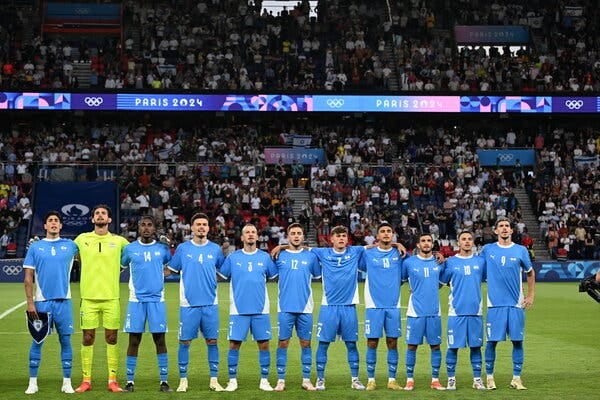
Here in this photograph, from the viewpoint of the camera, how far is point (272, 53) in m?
47.3

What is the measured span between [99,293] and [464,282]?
15.9 ft

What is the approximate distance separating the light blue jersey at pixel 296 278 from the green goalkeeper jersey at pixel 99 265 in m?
2.14

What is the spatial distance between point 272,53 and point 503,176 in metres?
11.5

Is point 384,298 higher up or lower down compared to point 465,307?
higher up

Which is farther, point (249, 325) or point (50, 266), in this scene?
point (249, 325)

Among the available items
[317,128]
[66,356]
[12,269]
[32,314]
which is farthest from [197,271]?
[317,128]

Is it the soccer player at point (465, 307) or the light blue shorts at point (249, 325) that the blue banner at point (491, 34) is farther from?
the light blue shorts at point (249, 325)

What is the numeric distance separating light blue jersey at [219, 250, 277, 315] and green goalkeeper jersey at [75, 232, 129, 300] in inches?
54.8

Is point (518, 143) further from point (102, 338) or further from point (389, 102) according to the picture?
point (102, 338)

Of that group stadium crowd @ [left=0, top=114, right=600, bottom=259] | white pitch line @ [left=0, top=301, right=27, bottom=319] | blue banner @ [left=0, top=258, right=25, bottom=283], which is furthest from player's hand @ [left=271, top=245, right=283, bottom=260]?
blue banner @ [left=0, top=258, right=25, bottom=283]

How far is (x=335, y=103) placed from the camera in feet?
149

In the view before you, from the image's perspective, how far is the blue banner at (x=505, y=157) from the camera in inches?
1848

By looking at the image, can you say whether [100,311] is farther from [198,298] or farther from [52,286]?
[198,298]

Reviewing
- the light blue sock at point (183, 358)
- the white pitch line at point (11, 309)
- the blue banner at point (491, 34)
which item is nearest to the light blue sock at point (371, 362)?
the light blue sock at point (183, 358)
